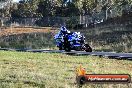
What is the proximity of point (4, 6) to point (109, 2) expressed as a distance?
1096 inches

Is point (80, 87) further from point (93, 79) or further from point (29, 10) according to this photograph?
point (29, 10)

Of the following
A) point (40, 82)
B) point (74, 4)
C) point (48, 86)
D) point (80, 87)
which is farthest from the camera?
point (74, 4)

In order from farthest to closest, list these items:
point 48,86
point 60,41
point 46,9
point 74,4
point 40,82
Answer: point 46,9, point 74,4, point 60,41, point 40,82, point 48,86

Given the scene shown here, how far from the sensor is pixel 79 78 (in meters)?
10.3

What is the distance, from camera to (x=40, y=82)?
43.7 ft

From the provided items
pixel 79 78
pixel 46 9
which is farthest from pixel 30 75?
pixel 46 9

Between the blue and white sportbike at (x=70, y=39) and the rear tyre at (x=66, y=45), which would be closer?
the blue and white sportbike at (x=70, y=39)

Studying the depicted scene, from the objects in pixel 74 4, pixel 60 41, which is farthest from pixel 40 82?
pixel 74 4

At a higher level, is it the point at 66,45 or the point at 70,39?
the point at 70,39

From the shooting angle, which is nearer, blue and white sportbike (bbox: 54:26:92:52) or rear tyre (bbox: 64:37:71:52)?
blue and white sportbike (bbox: 54:26:92:52)

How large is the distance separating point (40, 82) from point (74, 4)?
82279 mm

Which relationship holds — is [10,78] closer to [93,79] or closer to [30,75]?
[30,75]

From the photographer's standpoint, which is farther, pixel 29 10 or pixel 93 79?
pixel 29 10

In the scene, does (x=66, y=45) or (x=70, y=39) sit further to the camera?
(x=66, y=45)
